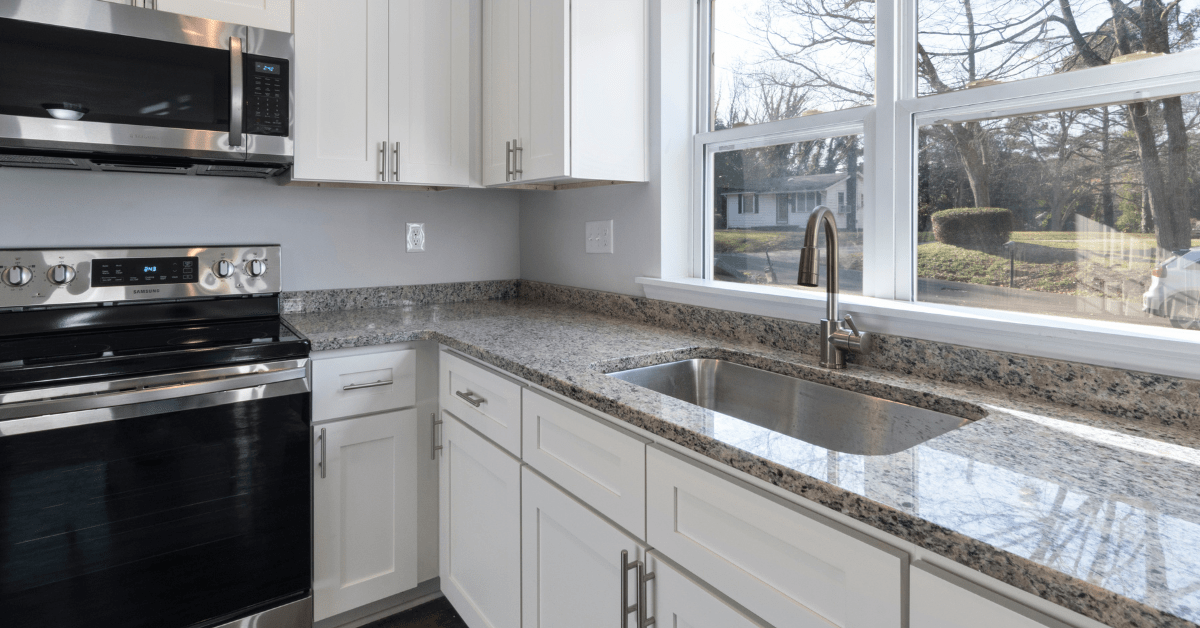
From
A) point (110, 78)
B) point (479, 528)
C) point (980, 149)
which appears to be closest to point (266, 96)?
point (110, 78)

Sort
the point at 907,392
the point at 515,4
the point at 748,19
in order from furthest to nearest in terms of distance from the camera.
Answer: the point at 515,4
the point at 748,19
the point at 907,392

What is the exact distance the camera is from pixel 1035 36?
124 cm

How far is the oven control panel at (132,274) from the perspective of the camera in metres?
1.72

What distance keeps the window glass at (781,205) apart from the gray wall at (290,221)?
105 cm

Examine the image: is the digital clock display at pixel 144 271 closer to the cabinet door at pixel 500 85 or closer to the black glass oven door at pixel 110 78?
the black glass oven door at pixel 110 78

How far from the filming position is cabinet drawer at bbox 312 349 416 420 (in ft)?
5.69

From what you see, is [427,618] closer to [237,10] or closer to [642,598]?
[642,598]

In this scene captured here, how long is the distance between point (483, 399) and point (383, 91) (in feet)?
3.64

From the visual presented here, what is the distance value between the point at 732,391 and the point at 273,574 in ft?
4.12

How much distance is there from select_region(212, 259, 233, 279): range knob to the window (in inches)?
61.5

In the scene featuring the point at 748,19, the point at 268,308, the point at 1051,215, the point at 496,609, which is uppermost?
the point at 748,19

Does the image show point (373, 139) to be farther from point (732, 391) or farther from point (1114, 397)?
point (1114, 397)

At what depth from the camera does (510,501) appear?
1494 mm

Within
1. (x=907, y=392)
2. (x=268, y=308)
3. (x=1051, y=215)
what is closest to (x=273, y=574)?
(x=268, y=308)
